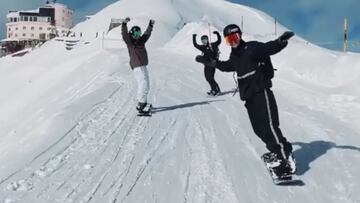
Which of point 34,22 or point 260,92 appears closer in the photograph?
point 260,92

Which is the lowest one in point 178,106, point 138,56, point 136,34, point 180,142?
point 178,106

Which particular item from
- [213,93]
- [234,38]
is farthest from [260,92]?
[213,93]

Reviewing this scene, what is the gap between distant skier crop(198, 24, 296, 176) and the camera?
22.5ft

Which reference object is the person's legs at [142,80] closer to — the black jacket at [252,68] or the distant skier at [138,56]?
the distant skier at [138,56]

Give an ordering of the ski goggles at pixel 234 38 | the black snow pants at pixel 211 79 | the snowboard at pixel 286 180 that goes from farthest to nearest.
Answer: the black snow pants at pixel 211 79
the ski goggles at pixel 234 38
the snowboard at pixel 286 180

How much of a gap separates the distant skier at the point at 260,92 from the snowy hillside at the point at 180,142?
0.38 m

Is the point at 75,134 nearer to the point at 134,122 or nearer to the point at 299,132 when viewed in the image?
the point at 134,122

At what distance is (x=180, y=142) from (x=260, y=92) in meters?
2.31

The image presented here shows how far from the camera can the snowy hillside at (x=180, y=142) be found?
21.3ft

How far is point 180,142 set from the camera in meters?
8.93

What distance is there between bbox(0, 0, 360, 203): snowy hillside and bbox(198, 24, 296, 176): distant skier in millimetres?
383

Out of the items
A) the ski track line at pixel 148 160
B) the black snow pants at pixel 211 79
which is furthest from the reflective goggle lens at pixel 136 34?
the black snow pants at pixel 211 79

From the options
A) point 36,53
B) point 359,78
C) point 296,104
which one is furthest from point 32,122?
point 36,53

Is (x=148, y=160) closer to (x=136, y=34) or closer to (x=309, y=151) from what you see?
(x=309, y=151)
